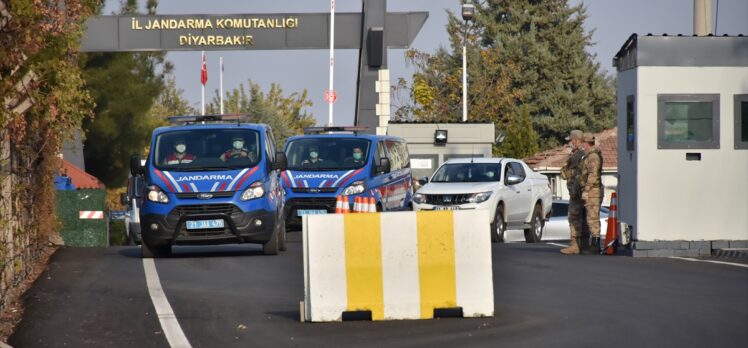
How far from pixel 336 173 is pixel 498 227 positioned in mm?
3506

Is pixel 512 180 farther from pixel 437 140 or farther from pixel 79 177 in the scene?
pixel 79 177

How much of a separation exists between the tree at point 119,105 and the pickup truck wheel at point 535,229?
2653 centimetres

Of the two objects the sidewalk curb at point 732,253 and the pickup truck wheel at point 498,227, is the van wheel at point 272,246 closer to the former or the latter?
the sidewalk curb at point 732,253

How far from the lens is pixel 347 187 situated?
28672 mm

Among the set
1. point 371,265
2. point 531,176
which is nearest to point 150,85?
point 531,176

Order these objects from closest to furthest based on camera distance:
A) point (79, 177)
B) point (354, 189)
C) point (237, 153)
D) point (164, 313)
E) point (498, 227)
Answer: point (164, 313) < point (237, 153) < point (354, 189) < point (498, 227) < point (79, 177)

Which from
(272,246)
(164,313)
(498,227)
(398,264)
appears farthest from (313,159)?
(398,264)

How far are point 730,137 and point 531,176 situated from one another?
33.9 ft

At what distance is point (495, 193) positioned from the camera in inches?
1180

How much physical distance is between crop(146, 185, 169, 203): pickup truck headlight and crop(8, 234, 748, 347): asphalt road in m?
1.69

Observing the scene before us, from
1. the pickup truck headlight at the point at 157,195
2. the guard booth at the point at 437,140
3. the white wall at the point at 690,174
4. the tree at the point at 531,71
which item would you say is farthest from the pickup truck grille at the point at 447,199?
the tree at the point at 531,71

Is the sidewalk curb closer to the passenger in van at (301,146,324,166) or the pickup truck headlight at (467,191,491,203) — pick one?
the pickup truck headlight at (467,191,491,203)

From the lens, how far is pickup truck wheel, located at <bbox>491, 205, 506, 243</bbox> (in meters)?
30.2

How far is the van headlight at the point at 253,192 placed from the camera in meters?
22.8
